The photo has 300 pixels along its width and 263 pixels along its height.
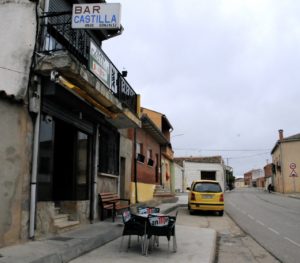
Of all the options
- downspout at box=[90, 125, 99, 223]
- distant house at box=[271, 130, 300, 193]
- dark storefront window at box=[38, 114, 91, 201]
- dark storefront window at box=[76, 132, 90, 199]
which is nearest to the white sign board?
dark storefront window at box=[38, 114, 91, 201]

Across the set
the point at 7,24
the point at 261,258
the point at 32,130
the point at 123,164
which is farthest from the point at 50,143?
the point at 123,164

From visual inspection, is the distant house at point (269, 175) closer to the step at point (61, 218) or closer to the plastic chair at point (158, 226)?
the step at point (61, 218)

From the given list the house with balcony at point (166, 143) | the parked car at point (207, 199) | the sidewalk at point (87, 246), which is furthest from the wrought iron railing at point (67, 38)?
the house with balcony at point (166, 143)

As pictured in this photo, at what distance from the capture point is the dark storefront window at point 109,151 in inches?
532

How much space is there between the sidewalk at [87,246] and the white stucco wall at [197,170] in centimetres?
4829

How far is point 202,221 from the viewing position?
16.8 metres

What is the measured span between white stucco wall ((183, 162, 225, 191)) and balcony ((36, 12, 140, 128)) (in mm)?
46781

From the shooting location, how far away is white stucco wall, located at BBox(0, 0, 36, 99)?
7928 millimetres

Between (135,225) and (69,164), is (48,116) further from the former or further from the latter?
(135,225)

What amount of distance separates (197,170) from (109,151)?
47.3m

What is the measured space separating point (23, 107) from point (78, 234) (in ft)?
11.0

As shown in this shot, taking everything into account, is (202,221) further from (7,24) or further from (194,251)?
(7,24)

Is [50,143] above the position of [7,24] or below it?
below

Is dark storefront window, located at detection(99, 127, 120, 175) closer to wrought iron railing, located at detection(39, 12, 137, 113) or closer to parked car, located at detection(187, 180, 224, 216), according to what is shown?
wrought iron railing, located at detection(39, 12, 137, 113)
